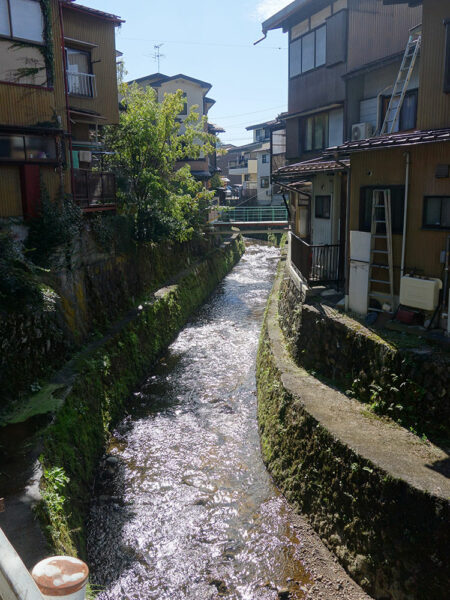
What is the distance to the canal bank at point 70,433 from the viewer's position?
7.73 meters

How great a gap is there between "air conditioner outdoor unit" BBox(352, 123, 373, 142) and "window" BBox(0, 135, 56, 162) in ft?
36.8

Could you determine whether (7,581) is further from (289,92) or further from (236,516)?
(289,92)

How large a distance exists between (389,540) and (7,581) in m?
6.80

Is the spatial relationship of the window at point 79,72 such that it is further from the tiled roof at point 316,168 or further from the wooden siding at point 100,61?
the tiled roof at point 316,168

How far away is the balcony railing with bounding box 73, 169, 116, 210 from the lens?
18.9 metres

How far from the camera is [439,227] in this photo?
10734 mm

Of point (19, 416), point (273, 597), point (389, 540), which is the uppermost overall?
point (19, 416)

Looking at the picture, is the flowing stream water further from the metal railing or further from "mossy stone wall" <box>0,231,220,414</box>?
the metal railing

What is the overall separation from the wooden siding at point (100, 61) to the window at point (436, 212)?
16933mm

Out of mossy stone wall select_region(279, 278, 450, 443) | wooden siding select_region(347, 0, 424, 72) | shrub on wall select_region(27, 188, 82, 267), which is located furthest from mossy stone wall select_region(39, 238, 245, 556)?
wooden siding select_region(347, 0, 424, 72)

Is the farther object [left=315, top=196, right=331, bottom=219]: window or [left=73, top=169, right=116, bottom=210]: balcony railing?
[left=73, top=169, right=116, bottom=210]: balcony railing

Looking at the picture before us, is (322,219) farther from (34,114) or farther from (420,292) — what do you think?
(34,114)

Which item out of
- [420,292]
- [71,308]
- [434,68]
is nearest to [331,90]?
[434,68]

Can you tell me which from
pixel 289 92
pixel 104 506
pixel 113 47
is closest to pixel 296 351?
pixel 104 506
